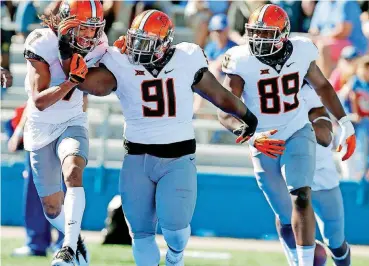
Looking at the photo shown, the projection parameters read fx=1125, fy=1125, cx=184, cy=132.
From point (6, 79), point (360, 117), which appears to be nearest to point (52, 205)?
point (6, 79)

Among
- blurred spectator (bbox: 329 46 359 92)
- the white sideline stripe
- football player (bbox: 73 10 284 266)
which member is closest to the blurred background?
blurred spectator (bbox: 329 46 359 92)

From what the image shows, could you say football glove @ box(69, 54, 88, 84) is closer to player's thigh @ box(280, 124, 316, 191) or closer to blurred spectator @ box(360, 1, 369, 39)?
player's thigh @ box(280, 124, 316, 191)

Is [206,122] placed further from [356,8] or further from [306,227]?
[306,227]

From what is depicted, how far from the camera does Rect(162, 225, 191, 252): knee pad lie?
21.9 feet

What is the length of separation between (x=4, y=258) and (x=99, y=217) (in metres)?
2.14

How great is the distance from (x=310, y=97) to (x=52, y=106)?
185 centimetres

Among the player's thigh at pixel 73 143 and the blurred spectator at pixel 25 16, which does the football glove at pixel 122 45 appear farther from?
the blurred spectator at pixel 25 16

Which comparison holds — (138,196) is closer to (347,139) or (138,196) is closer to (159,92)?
(159,92)

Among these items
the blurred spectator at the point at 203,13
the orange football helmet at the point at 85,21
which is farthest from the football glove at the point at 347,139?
the blurred spectator at the point at 203,13

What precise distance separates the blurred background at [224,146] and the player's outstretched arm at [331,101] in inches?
101

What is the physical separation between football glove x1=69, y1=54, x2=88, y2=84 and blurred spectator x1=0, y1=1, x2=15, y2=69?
441 centimetres

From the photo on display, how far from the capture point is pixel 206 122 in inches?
422

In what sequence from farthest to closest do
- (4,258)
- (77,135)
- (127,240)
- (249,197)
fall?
(249,197) < (127,240) < (4,258) < (77,135)

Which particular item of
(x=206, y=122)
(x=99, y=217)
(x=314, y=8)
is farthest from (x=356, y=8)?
(x=99, y=217)
